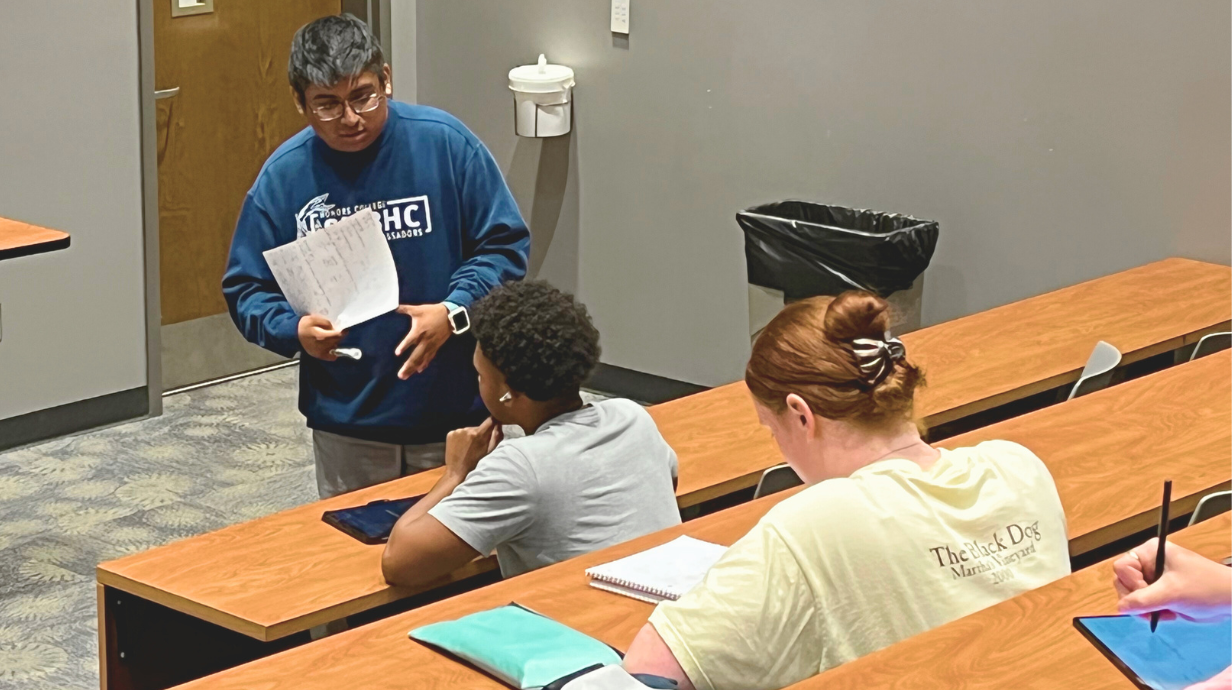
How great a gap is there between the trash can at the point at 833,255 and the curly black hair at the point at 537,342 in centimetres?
219

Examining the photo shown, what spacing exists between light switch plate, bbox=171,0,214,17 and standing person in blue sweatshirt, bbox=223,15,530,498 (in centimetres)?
244

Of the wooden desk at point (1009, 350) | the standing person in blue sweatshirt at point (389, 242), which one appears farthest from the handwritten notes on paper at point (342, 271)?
the wooden desk at point (1009, 350)

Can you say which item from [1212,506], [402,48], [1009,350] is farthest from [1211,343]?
[402,48]

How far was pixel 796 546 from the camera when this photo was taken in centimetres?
181

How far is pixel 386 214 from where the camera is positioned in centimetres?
320

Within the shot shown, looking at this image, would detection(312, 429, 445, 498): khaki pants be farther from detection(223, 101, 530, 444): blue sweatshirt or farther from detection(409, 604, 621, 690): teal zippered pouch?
detection(409, 604, 621, 690): teal zippered pouch

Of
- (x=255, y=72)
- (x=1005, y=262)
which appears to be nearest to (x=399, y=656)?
(x=1005, y=262)

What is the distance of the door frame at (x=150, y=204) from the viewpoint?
5188 mm

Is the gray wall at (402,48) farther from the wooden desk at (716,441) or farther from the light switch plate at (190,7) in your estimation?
the wooden desk at (716,441)

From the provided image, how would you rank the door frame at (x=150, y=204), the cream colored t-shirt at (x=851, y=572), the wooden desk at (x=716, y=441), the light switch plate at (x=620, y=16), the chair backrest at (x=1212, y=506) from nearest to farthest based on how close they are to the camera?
the cream colored t-shirt at (x=851, y=572) < the wooden desk at (x=716, y=441) < the chair backrest at (x=1212, y=506) < the door frame at (x=150, y=204) < the light switch plate at (x=620, y=16)

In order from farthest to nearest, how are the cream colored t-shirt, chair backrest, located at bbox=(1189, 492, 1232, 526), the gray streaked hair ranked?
the gray streaked hair, chair backrest, located at bbox=(1189, 492, 1232, 526), the cream colored t-shirt

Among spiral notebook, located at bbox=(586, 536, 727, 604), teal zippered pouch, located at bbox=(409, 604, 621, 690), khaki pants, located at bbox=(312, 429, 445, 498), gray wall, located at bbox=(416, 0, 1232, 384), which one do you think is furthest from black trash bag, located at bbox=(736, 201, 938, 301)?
teal zippered pouch, located at bbox=(409, 604, 621, 690)

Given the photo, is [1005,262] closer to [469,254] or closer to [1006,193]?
[1006,193]

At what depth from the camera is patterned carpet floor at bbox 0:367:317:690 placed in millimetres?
3766
